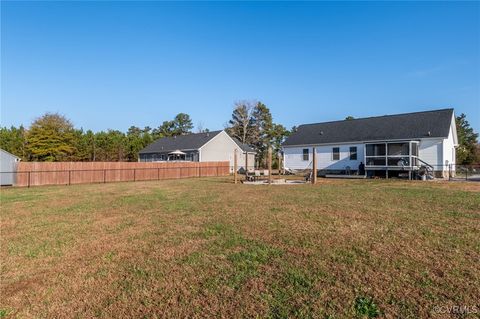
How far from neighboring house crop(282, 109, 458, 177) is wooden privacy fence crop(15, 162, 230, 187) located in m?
10.5

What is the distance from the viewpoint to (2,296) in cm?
351

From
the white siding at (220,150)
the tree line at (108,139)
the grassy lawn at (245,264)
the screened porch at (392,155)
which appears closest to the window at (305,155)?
the screened porch at (392,155)

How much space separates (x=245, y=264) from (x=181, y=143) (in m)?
34.9

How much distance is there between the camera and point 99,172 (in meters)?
21.6

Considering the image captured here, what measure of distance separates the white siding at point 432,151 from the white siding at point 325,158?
439cm

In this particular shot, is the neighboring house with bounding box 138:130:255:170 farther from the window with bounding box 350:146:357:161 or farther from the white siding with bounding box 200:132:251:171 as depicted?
the window with bounding box 350:146:357:161

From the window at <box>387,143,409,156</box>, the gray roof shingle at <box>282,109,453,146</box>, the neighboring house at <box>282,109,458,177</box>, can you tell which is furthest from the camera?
the gray roof shingle at <box>282,109,453,146</box>

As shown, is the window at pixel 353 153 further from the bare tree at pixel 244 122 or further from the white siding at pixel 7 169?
the bare tree at pixel 244 122

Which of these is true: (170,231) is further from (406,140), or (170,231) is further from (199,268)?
(406,140)

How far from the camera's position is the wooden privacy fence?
61.4 ft

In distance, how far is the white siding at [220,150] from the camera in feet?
114

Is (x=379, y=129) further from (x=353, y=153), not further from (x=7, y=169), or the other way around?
(x=7, y=169)

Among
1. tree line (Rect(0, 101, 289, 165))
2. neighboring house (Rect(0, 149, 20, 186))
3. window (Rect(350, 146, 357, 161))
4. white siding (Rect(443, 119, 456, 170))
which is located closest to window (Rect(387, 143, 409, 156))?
white siding (Rect(443, 119, 456, 170))

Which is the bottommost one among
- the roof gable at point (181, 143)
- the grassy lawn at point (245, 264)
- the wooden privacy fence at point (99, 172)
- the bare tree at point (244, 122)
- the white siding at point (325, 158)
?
the grassy lawn at point (245, 264)
